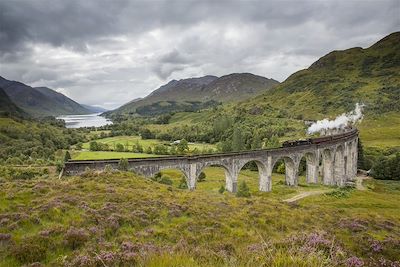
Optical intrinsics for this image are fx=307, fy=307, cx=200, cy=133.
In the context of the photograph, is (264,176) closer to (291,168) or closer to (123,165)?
(291,168)

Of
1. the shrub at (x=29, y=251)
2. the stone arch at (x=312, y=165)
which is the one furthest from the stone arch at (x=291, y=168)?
the shrub at (x=29, y=251)

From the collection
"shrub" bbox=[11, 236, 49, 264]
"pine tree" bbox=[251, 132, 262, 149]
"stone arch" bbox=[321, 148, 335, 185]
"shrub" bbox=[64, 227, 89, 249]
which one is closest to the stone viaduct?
"stone arch" bbox=[321, 148, 335, 185]

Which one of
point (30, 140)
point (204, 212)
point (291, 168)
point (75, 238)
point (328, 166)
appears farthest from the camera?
point (30, 140)

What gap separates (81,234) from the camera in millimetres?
12586

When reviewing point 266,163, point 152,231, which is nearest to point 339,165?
point 266,163

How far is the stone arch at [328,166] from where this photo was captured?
70.3 m

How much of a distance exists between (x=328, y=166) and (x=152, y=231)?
6495 centimetres

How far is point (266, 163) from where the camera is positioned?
56.3 metres

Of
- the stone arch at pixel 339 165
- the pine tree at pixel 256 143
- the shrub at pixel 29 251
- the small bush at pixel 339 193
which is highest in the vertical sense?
the shrub at pixel 29 251

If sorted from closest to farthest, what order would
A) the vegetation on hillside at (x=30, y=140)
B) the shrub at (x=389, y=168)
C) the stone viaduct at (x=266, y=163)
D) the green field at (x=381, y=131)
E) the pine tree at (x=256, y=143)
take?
the stone viaduct at (x=266, y=163) < the shrub at (x=389, y=168) < the pine tree at (x=256, y=143) < the vegetation on hillside at (x=30, y=140) < the green field at (x=381, y=131)

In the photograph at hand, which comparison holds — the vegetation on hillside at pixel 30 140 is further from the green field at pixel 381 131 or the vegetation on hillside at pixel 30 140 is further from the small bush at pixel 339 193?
the green field at pixel 381 131

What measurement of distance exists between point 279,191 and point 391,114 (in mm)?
121823

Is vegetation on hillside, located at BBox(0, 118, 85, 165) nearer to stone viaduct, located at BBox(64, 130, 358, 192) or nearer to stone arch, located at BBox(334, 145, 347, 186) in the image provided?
stone viaduct, located at BBox(64, 130, 358, 192)

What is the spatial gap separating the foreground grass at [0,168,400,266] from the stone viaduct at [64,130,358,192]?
464 inches
